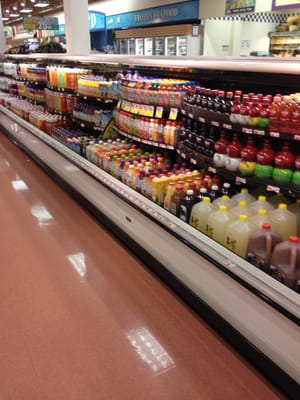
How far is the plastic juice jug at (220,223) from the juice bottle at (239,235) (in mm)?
74

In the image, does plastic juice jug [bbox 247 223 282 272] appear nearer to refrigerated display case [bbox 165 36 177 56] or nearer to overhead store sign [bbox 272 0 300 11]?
overhead store sign [bbox 272 0 300 11]

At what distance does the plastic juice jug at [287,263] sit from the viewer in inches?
79.4

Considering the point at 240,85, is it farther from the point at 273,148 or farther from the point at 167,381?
the point at 167,381

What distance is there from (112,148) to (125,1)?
9858 millimetres

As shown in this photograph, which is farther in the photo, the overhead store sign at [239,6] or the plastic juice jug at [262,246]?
the overhead store sign at [239,6]

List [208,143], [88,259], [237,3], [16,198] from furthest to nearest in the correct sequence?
1. [237,3]
2. [16,198]
3. [88,259]
4. [208,143]

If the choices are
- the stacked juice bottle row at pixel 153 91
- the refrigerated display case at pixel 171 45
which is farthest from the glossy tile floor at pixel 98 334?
the refrigerated display case at pixel 171 45

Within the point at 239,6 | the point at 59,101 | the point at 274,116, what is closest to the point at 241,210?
the point at 274,116

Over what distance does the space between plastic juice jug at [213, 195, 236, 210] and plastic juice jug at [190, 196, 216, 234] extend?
0.05m

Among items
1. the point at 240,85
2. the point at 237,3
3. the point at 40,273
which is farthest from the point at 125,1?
the point at 40,273

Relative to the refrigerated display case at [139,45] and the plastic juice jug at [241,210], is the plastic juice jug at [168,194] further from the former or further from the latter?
the refrigerated display case at [139,45]

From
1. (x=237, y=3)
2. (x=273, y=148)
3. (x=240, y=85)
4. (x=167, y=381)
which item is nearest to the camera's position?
(x=167, y=381)

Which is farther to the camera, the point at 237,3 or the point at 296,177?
the point at 237,3

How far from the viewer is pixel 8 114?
837cm
